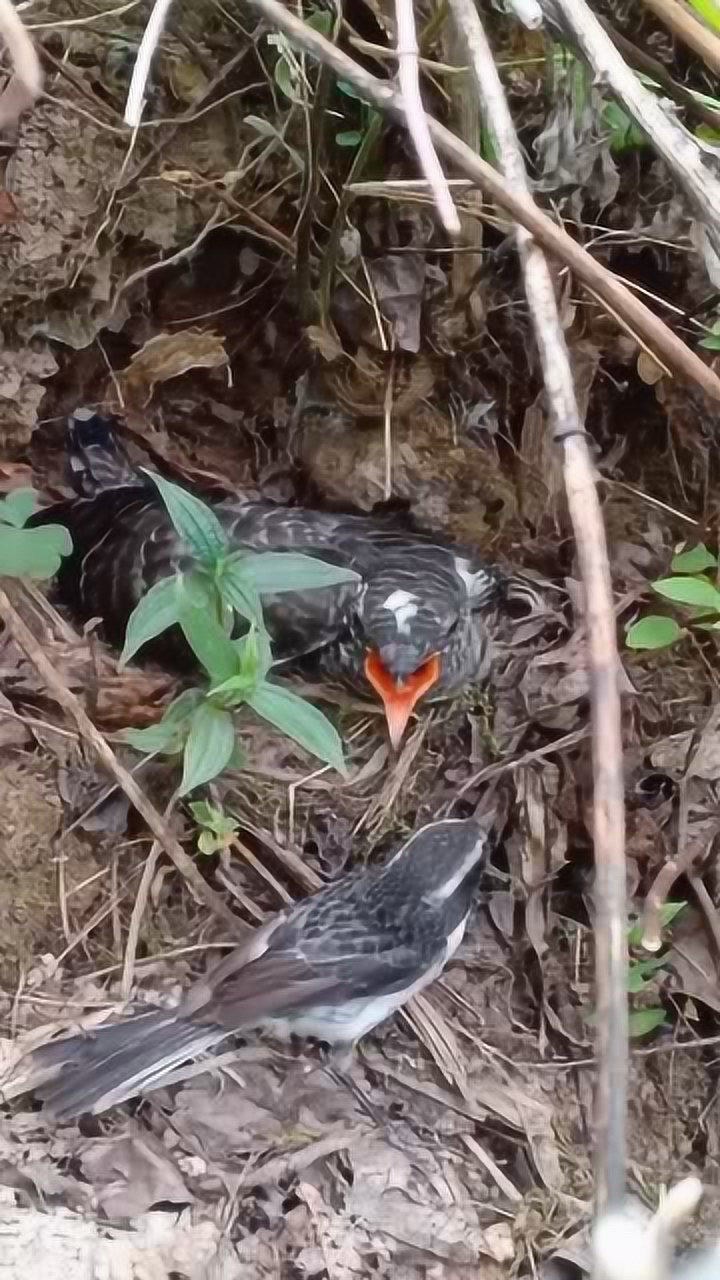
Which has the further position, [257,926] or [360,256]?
[360,256]

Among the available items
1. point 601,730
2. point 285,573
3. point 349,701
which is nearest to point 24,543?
point 285,573

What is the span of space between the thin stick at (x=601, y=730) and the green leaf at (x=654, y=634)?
903 millimetres

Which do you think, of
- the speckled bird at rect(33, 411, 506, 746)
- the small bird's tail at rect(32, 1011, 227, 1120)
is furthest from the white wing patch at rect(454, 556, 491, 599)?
the small bird's tail at rect(32, 1011, 227, 1120)

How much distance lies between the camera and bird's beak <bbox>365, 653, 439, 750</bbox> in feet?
6.97

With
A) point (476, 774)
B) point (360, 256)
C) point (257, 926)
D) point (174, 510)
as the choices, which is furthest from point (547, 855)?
point (360, 256)

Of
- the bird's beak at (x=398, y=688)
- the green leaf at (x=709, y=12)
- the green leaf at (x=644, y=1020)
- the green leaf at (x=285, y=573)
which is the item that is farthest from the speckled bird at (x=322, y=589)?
the green leaf at (x=709, y=12)

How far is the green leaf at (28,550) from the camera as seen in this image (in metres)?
1.90

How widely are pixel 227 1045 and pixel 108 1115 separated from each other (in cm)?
21

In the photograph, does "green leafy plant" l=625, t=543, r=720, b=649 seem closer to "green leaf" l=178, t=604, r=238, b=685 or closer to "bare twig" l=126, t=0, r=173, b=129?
"green leaf" l=178, t=604, r=238, b=685

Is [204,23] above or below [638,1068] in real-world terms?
above

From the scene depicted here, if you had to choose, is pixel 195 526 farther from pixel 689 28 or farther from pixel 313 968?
pixel 689 28

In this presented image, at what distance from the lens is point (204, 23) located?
213cm

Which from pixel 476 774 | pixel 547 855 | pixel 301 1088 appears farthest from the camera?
pixel 476 774

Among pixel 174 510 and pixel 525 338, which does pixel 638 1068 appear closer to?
pixel 174 510
